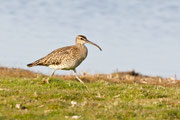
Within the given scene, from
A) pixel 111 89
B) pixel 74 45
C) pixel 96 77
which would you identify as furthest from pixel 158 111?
pixel 96 77

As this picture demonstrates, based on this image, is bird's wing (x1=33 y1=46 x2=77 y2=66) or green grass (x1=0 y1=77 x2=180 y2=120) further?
bird's wing (x1=33 y1=46 x2=77 y2=66)

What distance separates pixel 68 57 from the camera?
19.9 m

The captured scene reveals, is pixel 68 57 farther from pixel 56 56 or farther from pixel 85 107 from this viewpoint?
pixel 85 107

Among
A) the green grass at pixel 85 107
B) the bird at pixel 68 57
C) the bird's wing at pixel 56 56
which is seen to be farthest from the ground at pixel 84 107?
the bird's wing at pixel 56 56

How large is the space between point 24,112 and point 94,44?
34.1 feet

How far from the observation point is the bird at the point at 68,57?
19944 mm

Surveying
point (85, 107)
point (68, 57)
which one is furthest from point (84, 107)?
point (68, 57)

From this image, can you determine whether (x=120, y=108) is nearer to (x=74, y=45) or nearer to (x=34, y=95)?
(x=34, y=95)

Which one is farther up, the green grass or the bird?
the bird

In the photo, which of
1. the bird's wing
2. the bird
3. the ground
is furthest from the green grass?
the bird's wing

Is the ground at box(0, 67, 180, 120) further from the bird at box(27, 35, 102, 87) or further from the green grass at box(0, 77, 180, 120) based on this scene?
the bird at box(27, 35, 102, 87)

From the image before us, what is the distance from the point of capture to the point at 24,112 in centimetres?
1219

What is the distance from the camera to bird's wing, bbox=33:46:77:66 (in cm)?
2010

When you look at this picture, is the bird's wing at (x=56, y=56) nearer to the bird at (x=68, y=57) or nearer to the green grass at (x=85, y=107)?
the bird at (x=68, y=57)
